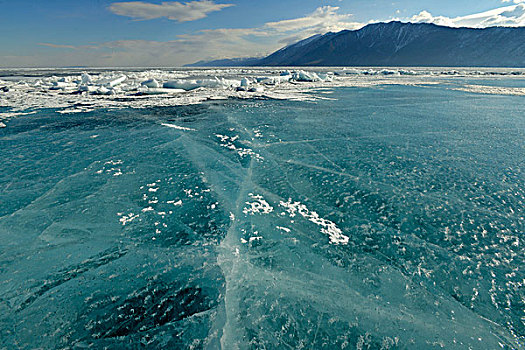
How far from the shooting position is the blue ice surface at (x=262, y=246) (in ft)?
7.72

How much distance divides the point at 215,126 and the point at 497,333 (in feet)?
27.7

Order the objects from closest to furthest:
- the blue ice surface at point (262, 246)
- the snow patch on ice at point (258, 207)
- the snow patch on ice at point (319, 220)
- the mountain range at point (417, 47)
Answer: the blue ice surface at point (262, 246) → the snow patch on ice at point (319, 220) → the snow patch on ice at point (258, 207) → the mountain range at point (417, 47)

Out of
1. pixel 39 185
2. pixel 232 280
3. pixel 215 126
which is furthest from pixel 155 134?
pixel 232 280

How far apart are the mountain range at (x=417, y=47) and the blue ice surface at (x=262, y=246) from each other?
466 ft

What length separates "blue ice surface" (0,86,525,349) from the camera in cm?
235

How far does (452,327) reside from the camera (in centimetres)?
238

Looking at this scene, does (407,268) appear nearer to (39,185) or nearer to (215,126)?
(39,185)

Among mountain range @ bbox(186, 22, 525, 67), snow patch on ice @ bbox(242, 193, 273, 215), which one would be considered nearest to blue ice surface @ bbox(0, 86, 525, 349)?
snow patch on ice @ bbox(242, 193, 273, 215)

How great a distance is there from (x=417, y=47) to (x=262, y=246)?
181964mm

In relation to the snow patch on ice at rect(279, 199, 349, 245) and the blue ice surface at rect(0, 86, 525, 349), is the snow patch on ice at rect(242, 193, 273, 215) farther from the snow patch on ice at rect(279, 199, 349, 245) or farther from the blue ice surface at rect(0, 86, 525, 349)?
the snow patch on ice at rect(279, 199, 349, 245)

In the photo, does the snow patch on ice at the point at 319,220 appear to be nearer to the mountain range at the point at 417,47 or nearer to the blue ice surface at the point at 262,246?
the blue ice surface at the point at 262,246

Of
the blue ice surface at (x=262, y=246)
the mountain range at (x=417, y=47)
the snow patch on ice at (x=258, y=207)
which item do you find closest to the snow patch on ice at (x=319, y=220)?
the blue ice surface at (x=262, y=246)

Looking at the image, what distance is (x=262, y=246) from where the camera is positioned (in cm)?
336

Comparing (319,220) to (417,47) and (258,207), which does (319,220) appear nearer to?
(258,207)
